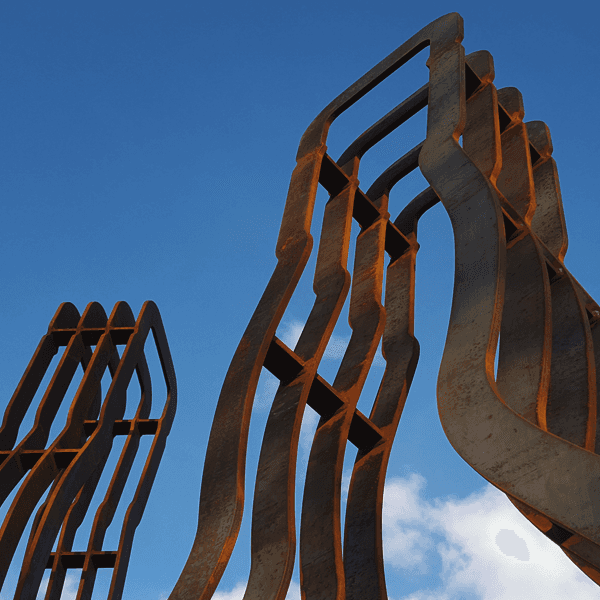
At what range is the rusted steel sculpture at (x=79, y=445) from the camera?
29.8 ft

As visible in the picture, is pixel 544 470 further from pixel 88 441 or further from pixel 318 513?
pixel 88 441

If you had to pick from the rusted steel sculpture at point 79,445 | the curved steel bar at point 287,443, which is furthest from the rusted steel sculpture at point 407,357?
the rusted steel sculpture at point 79,445

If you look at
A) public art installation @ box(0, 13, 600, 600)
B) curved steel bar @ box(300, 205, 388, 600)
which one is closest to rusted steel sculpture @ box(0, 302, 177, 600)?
public art installation @ box(0, 13, 600, 600)

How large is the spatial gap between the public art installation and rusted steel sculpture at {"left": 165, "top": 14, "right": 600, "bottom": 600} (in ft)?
0.05

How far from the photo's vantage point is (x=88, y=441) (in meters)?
9.69

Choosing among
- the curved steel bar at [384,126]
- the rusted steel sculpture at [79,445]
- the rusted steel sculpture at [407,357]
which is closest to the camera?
the rusted steel sculpture at [407,357]

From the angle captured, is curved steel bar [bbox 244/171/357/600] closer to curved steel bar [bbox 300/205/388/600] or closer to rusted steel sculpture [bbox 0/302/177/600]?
curved steel bar [bbox 300/205/388/600]

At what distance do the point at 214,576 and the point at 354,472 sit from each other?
6.96 feet

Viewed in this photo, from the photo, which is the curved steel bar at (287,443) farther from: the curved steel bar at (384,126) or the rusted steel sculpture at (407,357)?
the curved steel bar at (384,126)

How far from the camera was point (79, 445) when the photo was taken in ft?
32.9

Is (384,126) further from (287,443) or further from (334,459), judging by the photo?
(287,443)

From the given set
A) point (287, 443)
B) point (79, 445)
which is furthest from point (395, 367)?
point (79, 445)

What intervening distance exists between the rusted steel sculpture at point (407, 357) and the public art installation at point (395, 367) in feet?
0.05

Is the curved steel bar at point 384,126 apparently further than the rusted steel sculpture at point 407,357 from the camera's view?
Yes
